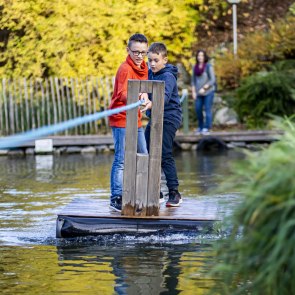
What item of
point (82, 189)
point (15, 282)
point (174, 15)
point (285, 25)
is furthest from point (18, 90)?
point (15, 282)

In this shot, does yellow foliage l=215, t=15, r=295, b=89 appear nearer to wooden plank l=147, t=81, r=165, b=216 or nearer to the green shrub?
the green shrub

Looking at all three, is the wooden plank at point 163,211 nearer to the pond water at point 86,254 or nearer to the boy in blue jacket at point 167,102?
the pond water at point 86,254

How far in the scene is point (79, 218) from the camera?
9.88m

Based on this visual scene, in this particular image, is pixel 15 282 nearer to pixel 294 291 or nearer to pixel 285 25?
pixel 294 291

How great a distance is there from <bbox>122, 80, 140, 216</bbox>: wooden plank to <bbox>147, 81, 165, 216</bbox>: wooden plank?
6.2 inches

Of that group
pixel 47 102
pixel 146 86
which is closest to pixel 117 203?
pixel 146 86

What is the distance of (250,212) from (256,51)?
19343 millimetres

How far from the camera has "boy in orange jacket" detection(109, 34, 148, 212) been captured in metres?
9.92

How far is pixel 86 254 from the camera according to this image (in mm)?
9203

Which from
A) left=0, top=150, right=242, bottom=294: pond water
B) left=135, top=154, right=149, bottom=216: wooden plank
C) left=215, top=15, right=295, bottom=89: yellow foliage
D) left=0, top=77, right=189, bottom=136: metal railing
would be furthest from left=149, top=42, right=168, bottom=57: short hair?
left=215, top=15, right=295, bottom=89: yellow foliage

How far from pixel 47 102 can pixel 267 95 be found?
470 cm

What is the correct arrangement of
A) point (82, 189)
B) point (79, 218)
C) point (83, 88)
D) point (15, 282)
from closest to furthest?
point (15, 282) < point (79, 218) < point (82, 189) < point (83, 88)

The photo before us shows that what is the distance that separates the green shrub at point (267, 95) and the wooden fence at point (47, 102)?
298 centimetres

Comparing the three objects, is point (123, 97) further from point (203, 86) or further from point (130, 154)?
point (203, 86)
